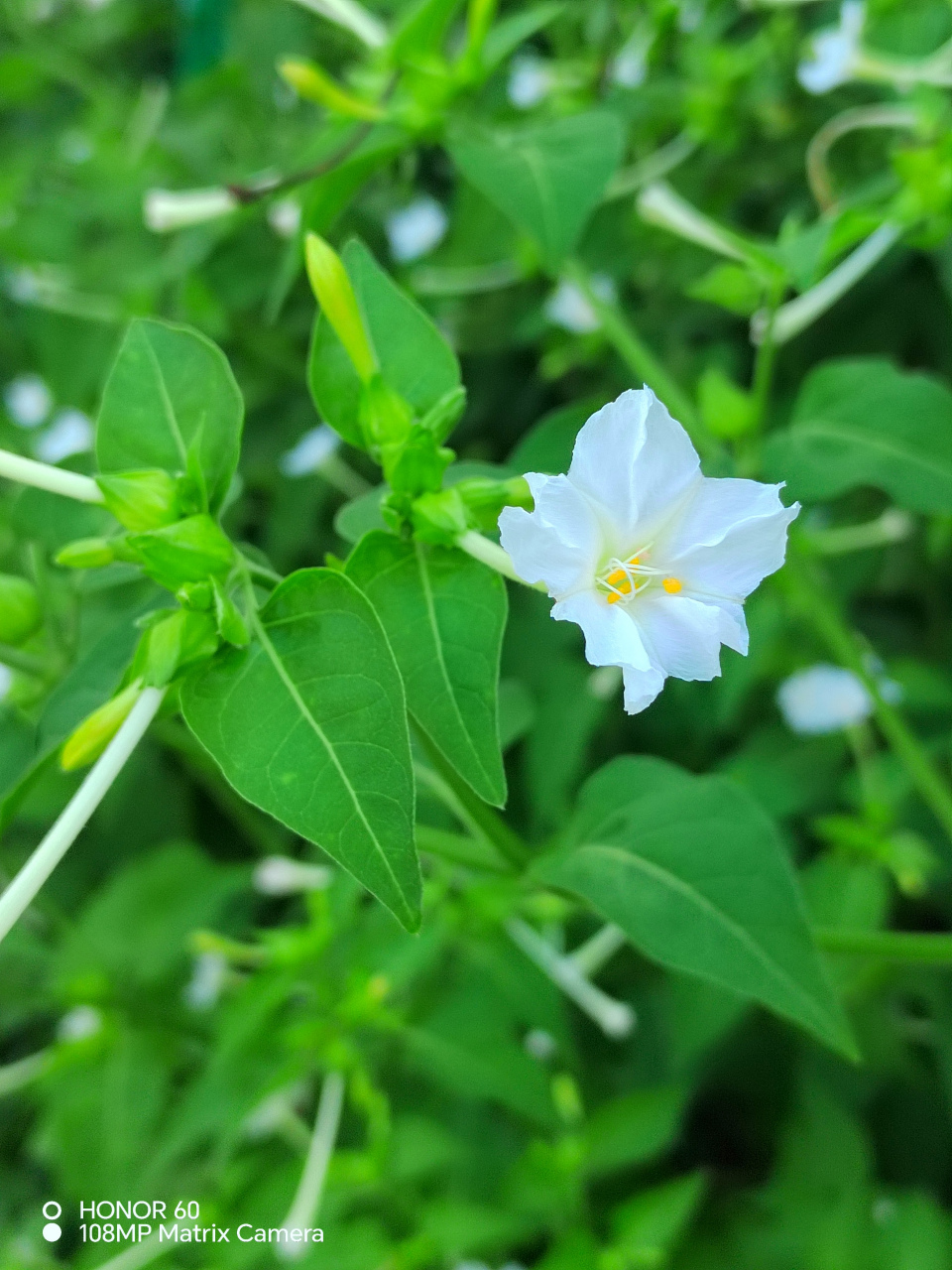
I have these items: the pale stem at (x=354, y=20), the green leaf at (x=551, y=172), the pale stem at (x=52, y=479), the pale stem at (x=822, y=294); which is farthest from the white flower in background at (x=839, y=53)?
the pale stem at (x=52, y=479)

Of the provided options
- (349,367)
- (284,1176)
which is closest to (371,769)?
(349,367)

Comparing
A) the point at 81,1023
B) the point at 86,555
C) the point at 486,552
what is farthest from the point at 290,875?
the point at 486,552

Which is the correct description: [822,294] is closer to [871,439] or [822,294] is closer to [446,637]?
[871,439]

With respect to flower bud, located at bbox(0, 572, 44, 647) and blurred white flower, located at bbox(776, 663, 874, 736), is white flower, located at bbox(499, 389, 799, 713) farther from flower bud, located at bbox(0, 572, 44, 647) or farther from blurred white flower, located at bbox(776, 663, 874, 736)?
blurred white flower, located at bbox(776, 663, 874, 736)

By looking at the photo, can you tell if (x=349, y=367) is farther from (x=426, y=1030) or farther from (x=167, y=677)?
(x=426, y=1030)

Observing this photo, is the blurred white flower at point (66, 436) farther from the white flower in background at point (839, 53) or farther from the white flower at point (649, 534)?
the white flower at point (649, 534)
